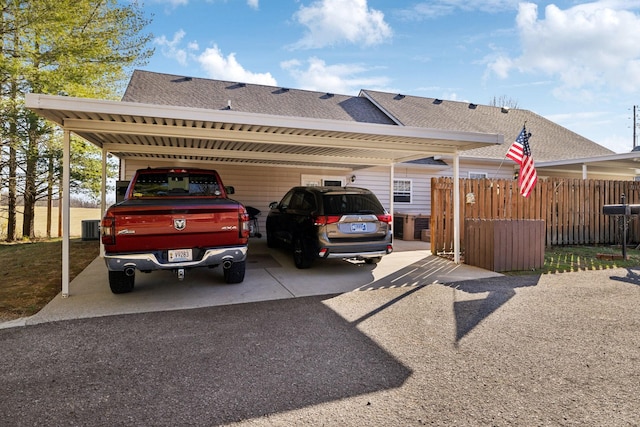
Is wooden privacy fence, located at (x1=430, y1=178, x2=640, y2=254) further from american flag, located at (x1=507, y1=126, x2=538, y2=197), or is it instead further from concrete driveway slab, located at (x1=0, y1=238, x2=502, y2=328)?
concrete driveway slab, located at (x1=0, y1=238, x2=502, y2=328)

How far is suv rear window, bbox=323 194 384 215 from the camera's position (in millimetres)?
7066

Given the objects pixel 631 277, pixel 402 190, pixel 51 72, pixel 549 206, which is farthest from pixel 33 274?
pixel 549 206

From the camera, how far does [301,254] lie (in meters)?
7.62

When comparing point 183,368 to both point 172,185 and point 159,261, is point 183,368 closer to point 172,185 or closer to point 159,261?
point 159,261

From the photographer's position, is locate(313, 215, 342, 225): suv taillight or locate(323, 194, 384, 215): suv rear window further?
locate(323, 194, 384, 215): suv rear window

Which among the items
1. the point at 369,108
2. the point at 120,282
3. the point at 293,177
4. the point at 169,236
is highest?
the point at 369,108

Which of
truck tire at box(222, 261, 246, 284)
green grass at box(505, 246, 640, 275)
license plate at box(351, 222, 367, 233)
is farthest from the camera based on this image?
green grass at box(505, 246, 640, 275)

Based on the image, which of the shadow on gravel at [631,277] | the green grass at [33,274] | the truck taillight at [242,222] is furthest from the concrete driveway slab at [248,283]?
the shadow on gravel at [631,277]

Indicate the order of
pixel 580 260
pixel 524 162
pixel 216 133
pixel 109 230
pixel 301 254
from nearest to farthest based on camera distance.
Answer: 1. pixel 109 230
2. pixel 216 133
3. pixel 301 254
4. pixel 580 260
5. pixel 524 162

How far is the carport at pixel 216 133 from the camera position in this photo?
17.5 ft

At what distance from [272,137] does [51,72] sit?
28.3ft

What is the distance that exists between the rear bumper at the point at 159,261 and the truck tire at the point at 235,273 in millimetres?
691

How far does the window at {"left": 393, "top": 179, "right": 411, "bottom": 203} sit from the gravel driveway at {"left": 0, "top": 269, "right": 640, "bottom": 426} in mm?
10034

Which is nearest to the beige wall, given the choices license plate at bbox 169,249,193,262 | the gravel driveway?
license plate at bbox 169,249,193,262
